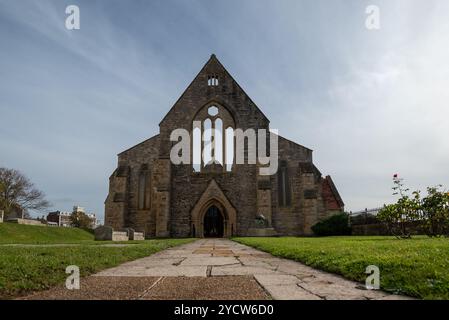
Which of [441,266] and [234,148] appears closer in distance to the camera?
[441,266]

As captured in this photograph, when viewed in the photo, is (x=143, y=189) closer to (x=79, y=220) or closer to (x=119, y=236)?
(x=119, y=236)

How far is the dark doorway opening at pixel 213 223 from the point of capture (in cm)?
2548

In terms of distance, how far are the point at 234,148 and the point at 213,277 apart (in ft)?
68.2

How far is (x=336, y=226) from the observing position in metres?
21.3

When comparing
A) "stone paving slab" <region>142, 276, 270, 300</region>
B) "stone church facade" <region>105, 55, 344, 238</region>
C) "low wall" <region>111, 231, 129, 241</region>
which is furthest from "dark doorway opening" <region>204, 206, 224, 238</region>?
"stone paving slab" <region>142, 276, 270, 300</region>

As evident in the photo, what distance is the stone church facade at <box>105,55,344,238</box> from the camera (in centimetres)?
2361

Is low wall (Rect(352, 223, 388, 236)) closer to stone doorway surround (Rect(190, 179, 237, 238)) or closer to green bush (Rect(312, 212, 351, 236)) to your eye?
green bush (Rect(312, 212, 351, 236))

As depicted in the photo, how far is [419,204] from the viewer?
1204 cm

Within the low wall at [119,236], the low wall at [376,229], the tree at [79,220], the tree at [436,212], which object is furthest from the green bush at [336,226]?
the tree at [79,220]

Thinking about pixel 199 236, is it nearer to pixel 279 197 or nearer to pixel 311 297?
pixel 279 197

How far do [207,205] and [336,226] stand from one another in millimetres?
8527
